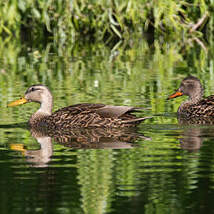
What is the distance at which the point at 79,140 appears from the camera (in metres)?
9.16

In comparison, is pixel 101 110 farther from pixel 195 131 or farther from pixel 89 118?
pixel 195 131

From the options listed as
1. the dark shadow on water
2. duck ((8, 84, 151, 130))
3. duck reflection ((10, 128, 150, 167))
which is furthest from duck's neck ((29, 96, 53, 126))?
duck reflection ((10, 128, 150, 167))

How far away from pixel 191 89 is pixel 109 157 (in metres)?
4.66

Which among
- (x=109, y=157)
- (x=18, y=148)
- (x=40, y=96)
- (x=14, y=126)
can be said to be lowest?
(x=109, y=157)

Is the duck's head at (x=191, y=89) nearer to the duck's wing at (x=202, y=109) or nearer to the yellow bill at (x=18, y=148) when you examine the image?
the duck's wing at (x=202, y=109)

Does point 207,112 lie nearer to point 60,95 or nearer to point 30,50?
point 60,95

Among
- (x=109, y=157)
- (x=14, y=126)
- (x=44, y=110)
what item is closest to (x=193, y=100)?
(x=44, y=110)

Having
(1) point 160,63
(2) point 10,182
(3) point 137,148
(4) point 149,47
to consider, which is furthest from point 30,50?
(2) point 10,182

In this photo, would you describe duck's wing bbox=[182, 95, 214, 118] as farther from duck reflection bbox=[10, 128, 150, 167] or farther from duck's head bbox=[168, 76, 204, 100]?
duck reflection bbox=[10, 128, 150, 167]

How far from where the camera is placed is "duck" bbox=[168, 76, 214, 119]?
11.0 meters

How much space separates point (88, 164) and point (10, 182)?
0.98 meters

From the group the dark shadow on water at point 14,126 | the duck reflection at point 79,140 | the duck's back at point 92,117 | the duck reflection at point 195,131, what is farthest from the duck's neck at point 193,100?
the dark shadow on water at point 14,126

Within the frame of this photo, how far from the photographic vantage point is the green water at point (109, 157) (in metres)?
6.15

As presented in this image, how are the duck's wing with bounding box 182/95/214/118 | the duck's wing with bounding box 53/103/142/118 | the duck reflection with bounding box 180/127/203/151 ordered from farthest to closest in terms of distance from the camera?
1. the duck's wing with bounding box 182/95/214/118
2. the duck's wing with bounding box 53/103/142/118
3. the duck reflection with bounding box 180/127/203/151
